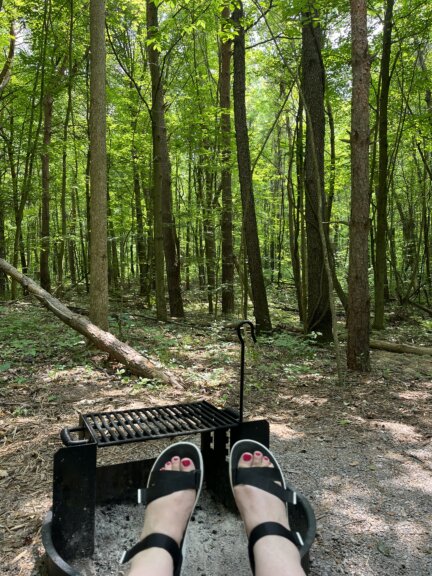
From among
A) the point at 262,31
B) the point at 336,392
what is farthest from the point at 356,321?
the point at 262,31

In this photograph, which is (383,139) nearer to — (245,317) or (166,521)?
(245,317)

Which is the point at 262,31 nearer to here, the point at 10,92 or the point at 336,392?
the point at 10,92

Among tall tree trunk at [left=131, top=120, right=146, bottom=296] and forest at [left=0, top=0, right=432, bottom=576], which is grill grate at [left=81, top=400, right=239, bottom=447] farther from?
tall tree trunk at [left=131, top=120, right=146, bottom=296]

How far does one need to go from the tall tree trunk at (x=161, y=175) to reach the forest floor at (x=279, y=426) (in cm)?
236

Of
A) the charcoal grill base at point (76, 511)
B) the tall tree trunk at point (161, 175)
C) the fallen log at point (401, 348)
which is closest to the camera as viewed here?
the charcoal grill base at point (76, 511)

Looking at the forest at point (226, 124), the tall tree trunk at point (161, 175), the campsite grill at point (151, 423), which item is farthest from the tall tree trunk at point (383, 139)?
the campsite grill at point (151, 423)

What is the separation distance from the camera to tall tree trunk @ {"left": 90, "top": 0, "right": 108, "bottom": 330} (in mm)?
5258

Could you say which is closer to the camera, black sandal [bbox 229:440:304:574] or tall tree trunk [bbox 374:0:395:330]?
black sandal [bbox 229:440:304:574]

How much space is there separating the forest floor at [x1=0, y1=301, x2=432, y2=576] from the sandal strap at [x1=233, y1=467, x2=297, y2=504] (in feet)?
1.15

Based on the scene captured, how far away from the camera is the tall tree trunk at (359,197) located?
192 inches

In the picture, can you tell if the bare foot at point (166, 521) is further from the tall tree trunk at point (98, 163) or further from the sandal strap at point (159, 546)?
the tall tree trunk at point (98, 163)

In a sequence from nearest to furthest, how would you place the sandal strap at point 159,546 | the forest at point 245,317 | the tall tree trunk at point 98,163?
the sandal strap at point 159,546 → the forest at point 245,317 → the tall tree trunk at point 98,163

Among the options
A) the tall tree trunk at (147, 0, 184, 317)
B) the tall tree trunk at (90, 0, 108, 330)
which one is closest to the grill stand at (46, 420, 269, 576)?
the tall tree trunk at (90, 0, 108, 330)

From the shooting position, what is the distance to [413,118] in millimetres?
9242
